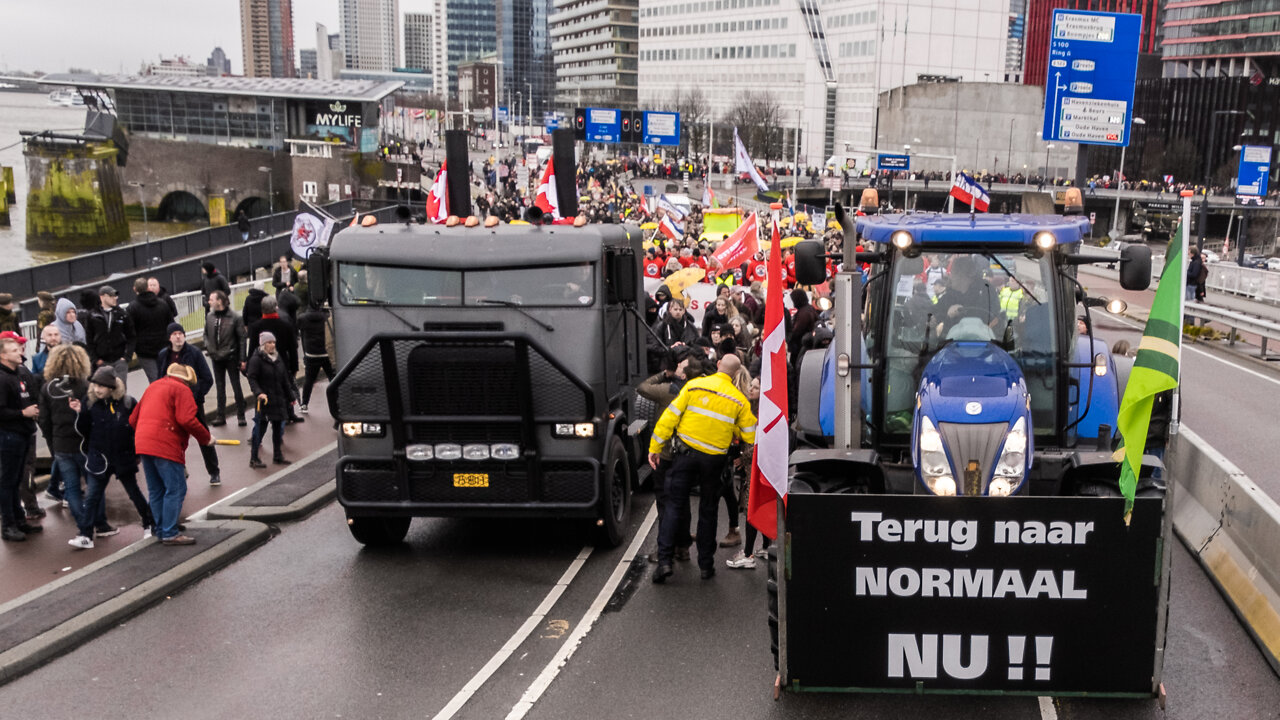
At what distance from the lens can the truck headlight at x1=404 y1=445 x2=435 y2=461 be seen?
10312 mm

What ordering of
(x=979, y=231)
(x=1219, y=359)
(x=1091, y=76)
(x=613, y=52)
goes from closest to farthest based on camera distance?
1. (x=979, y=231)
2. (x=1219, y=359)
3. (x=1091, y=76)
4. (x=613, y=52)

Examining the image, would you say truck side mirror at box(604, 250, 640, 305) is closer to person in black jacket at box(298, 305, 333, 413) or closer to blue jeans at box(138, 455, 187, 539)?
blue jeans at box(138, 455, 187, 539)

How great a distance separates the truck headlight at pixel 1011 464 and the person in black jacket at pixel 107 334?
10.6 metres

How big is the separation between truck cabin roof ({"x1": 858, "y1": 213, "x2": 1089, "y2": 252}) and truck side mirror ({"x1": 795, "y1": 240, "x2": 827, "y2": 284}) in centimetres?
64

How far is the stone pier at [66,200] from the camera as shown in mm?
72188

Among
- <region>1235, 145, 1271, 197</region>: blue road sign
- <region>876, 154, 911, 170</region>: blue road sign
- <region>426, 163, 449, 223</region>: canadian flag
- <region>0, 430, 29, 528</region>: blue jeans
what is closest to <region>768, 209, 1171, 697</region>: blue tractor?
→ <region>0, 430, 29, 528</region>: blue jeans

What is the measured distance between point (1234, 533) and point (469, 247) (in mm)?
6948

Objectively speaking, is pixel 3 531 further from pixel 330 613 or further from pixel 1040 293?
pixel 1040 293

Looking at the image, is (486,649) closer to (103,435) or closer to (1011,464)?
(1011,464)

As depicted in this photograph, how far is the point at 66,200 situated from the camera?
72625 millimetres

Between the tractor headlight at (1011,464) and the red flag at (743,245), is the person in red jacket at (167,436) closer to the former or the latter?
the tractor headlight at (1011,464)

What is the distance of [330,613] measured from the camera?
9.37m

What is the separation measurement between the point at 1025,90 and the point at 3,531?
120m

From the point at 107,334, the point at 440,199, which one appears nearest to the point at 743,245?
the point at 440,199
